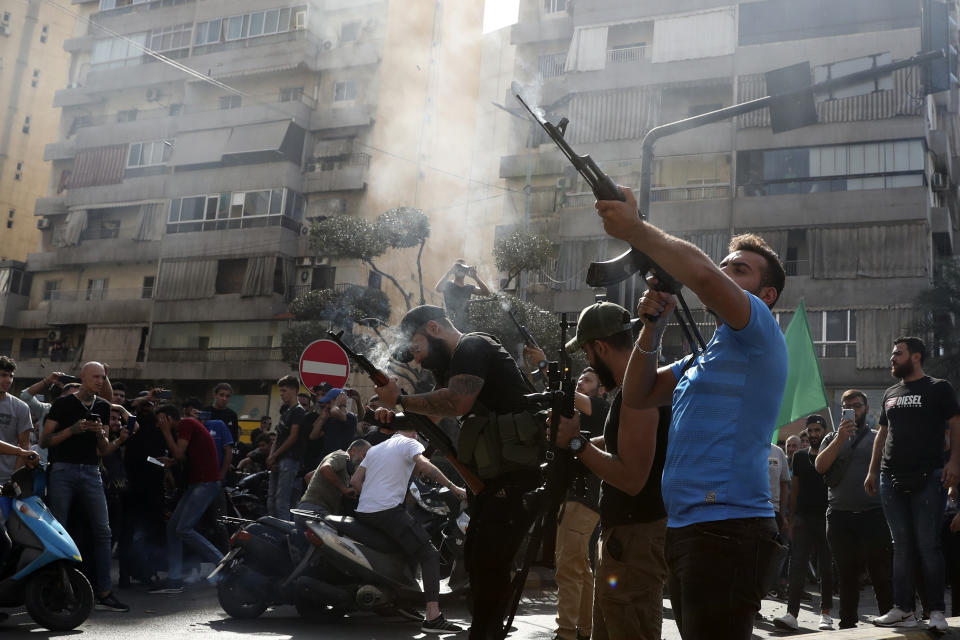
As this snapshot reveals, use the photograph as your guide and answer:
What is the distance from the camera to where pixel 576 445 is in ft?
11.1

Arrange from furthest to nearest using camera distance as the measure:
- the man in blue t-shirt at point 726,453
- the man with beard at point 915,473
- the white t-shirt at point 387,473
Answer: the white t-shirt at point 387,473, the man with beard at point 915,473, the man in blue t-shirt at point 726,453

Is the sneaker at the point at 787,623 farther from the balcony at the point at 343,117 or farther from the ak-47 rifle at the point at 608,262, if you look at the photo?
the balcony at the point at 343,117

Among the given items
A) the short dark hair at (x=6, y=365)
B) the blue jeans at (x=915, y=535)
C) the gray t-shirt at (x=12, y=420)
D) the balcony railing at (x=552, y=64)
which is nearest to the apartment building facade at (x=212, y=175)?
the balcony railing at (x=552, y=64)

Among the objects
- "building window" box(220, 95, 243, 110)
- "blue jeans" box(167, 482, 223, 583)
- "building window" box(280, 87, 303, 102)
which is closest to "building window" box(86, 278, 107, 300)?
"building window" box(220, 95, 243, 110)

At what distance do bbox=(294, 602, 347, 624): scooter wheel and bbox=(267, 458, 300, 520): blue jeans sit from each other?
3.11 metres

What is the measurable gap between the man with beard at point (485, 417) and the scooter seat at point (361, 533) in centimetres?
263

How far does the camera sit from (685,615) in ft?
9.48

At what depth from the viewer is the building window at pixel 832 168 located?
27.2 meters

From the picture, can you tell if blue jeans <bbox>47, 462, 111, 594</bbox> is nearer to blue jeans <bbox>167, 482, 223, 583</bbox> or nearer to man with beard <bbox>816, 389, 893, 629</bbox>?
blue jeans <bbox>167, 482, 223, 583</bbox>

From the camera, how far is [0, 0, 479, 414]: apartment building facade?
1506 inches

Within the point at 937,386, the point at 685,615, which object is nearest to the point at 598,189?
the point at 685,615

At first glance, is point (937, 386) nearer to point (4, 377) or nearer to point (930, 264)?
point (4, 377)

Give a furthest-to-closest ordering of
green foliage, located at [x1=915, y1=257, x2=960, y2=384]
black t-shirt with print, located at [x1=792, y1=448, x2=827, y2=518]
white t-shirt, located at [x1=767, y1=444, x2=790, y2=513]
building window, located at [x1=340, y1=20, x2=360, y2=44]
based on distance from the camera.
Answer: building window, located at [x1=340, y1=20, x2=360, y2=44]
green foliage, located at [x1=915, y1=257, x2=960, y2=384]
white t-shirt, located at [x1=767, y1=444, x2=790, y2=513]
black t-shirt with print, located at [x1=792, y1=448, x2=827, y2=518]

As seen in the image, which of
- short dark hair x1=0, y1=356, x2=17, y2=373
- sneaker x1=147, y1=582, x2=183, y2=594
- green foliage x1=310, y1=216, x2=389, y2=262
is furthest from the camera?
green foliage x1=310, y1=216, x2=389, y2=262
